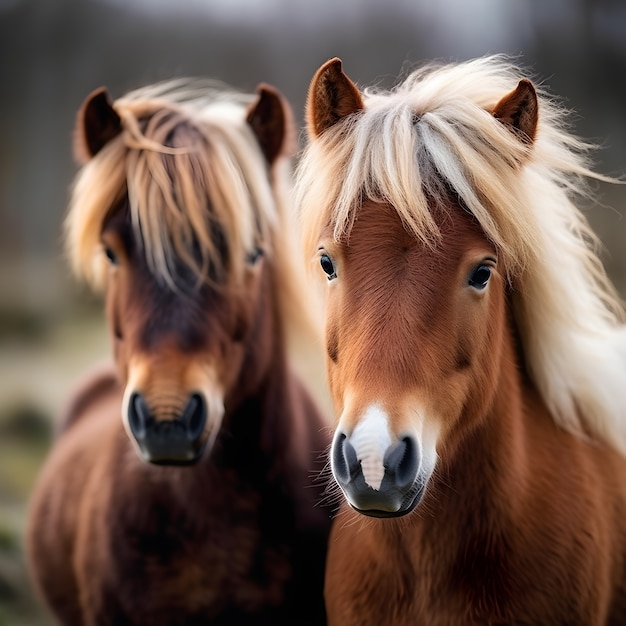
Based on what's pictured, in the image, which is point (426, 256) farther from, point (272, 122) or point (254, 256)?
point (272, 122)

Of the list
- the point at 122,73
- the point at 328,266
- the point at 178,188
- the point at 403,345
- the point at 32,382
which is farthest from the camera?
the point at 32,382

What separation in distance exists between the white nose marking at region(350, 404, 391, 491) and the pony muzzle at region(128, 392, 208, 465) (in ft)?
2.17

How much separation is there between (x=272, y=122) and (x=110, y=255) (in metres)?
0.61

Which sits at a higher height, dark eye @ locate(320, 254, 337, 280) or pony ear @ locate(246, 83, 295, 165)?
pony ear @ locate(246, 83, 295, 165)

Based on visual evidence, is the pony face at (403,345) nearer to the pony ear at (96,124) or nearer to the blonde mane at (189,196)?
the blonde mane at (189,196)

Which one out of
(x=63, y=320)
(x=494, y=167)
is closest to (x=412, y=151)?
(x=494, y=167)

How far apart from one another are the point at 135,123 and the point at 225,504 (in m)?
1.11

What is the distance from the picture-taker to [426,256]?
1.37m

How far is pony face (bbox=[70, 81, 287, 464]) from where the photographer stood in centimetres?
179

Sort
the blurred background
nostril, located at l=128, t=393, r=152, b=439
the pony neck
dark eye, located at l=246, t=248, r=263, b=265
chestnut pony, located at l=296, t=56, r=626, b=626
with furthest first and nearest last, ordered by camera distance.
Answer: the blurred background < dark eye, located at l=246, t=248, r=263, b=265 < nostril, located at l=128, t=393, r=152, b=439 < the pony neck < chestnut pony, located at l=296, t=56, r=626, b=626

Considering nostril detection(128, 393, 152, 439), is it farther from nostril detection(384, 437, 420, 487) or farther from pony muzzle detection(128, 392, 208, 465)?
nostril detection(384, 437, 420, 487)

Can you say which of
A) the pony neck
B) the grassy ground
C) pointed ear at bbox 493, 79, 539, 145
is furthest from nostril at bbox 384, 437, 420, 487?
the grassy ground

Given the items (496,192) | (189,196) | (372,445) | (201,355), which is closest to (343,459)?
(372,445)

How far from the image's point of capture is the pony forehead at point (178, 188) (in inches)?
76.4
